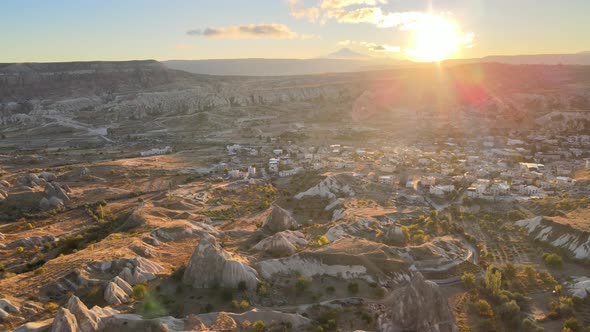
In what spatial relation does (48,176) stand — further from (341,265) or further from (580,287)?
(580,287)

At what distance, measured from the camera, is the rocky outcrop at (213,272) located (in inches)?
1145

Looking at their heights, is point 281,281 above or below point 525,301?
above

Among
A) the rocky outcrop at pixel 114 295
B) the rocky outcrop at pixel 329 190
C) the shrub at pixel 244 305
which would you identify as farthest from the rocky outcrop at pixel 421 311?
the rocky outcrop at pixel 329 190

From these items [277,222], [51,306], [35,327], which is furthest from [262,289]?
[277,222]

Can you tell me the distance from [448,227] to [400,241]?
29.4 ft

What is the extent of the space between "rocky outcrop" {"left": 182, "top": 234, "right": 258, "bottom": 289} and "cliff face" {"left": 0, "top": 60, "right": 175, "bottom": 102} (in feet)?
573

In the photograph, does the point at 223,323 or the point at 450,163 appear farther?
the point at 450,163

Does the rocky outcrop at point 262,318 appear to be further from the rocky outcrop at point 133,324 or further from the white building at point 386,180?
the white building at point 386,180

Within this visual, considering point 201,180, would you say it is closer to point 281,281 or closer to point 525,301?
point 281,281

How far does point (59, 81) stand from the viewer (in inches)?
7283

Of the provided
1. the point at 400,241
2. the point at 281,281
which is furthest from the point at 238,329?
the point at 400,241

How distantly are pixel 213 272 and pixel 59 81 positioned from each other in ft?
625

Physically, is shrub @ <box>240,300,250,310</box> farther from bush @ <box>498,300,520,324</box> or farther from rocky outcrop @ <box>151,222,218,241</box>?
bush @ <box>498,300,520,324</box>

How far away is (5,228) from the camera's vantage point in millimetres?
49156
